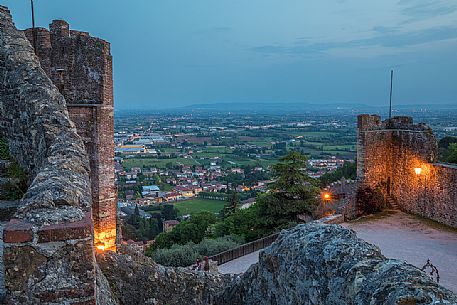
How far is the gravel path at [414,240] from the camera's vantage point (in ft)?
44.8

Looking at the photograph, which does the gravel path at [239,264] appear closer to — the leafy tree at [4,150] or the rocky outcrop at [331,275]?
the leafy tree at [4,150]

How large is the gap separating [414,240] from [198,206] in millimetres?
35793

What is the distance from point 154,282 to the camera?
5.07 meters

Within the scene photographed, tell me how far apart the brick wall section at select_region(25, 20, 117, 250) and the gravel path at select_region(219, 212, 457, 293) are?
4.32 metres

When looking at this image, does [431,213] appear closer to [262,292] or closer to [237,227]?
[237,227]

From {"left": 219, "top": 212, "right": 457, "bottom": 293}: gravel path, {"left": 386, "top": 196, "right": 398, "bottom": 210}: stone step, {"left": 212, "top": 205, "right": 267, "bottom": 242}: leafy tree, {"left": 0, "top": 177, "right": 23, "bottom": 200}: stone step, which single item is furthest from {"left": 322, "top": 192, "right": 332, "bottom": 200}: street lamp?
{"left": 0, "top": 177, "right": 23, "bottom": 200}: stone step

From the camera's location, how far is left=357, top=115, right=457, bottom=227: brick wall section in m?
18.2

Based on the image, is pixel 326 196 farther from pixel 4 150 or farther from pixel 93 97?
pixel 4 150

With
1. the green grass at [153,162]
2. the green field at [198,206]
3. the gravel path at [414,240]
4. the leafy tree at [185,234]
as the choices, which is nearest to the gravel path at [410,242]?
the gravel path at [414,240]

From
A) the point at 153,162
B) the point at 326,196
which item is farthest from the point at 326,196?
the point at 153,162

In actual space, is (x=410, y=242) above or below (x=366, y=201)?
below

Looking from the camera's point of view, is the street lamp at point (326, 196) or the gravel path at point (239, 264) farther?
the street lamp at point (326, 196)

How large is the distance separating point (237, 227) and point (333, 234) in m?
20.1

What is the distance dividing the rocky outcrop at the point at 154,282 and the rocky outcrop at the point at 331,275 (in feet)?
3.22
